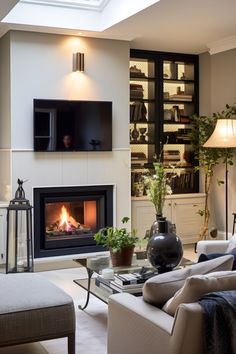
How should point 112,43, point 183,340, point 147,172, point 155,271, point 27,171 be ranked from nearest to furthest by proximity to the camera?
point 183,340 → point 155,271 → point 27,171 → point 112,43 → point 147,172

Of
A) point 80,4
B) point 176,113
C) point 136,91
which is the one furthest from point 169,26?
point 176,113

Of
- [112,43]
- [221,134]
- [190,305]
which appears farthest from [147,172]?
[190,305]

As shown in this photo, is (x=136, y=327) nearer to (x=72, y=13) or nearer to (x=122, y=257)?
(x=122, y=257)

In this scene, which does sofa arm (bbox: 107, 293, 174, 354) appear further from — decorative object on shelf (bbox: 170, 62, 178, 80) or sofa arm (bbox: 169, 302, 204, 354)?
decorative object on shelf (bbox: 170, 62, 178, 80)

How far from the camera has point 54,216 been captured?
5.99 m

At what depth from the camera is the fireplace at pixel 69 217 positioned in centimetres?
580

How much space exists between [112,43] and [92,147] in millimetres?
1310

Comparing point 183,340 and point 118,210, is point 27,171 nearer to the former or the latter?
point 118,210

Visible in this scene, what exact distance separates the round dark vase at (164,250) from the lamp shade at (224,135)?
270 cm

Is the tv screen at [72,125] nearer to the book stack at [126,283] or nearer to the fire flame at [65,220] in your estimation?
the fire flame at [65,220]

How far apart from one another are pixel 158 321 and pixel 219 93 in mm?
4972

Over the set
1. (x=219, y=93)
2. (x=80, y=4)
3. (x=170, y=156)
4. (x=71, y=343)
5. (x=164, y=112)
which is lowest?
(x=71, y=343)

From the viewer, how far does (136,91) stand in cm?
674

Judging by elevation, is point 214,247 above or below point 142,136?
below
